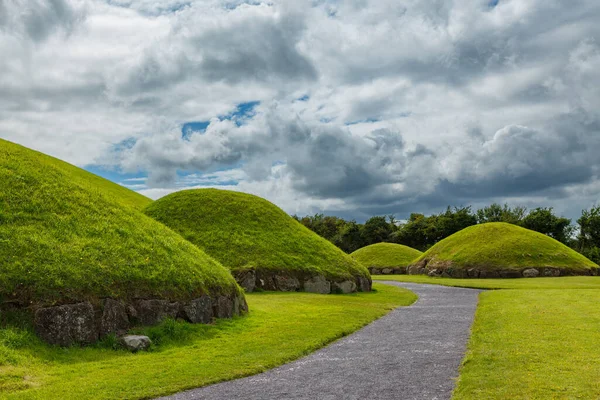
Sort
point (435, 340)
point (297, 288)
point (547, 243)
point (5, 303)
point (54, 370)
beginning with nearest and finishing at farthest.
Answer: point (54, 370) → point (5, 303) → point (435, 340) → point (297, 288) → point (547, 243)

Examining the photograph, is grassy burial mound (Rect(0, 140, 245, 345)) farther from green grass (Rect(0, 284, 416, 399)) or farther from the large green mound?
green grass (Rect(0, 284, 416, 399))

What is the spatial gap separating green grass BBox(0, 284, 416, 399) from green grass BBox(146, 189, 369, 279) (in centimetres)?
2040

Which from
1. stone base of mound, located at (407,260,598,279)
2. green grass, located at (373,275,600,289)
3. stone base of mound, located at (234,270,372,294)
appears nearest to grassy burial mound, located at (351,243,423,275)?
stone base of mound, located at (407,260,598,279)

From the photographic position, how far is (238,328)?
64.7ft

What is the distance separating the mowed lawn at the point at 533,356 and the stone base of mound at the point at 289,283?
60.1ft

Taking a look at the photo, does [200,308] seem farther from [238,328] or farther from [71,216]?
[71,216]

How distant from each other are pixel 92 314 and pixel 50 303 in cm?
128

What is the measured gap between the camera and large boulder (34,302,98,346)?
48.8ft

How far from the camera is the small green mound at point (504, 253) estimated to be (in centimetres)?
7025

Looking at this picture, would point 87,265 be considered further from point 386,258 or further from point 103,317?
point 386,258

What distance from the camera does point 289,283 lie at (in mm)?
39844

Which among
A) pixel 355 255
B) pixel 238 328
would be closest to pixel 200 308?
pixel 238 328

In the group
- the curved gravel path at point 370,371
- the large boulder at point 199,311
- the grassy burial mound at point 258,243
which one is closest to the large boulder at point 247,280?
the grassy burial mound at point 258,243

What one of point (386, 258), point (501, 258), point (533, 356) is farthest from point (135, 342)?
point (386, 258)
